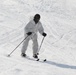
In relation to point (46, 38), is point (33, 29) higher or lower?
higher

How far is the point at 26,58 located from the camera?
10.9 metres

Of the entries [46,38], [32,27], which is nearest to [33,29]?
A: [32,27]

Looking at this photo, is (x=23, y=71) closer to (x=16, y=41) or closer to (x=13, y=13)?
(x=16, y=41)

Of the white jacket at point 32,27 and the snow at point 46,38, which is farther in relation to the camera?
the white jacket at point 32,27

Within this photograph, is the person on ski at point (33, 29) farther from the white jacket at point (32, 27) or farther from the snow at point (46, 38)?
the snow at point (46, 38)

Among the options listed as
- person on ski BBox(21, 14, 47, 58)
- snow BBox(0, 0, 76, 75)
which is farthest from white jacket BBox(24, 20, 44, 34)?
snow BBox(0, 0, 76, 75)

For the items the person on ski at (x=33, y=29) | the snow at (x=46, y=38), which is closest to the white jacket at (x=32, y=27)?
the person on ski at (x=33, y=29)

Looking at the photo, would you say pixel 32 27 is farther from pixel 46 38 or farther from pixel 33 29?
pixel 46 38

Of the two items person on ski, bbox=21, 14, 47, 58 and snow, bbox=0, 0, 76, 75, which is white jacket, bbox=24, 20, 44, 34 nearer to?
person on ski, bbox=21, 14, 47, 58

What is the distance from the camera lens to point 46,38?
14.1m

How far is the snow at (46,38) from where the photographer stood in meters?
9.80

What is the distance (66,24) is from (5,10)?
12.9 ft

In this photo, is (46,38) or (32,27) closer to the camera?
(32,27)

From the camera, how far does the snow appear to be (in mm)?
9797
